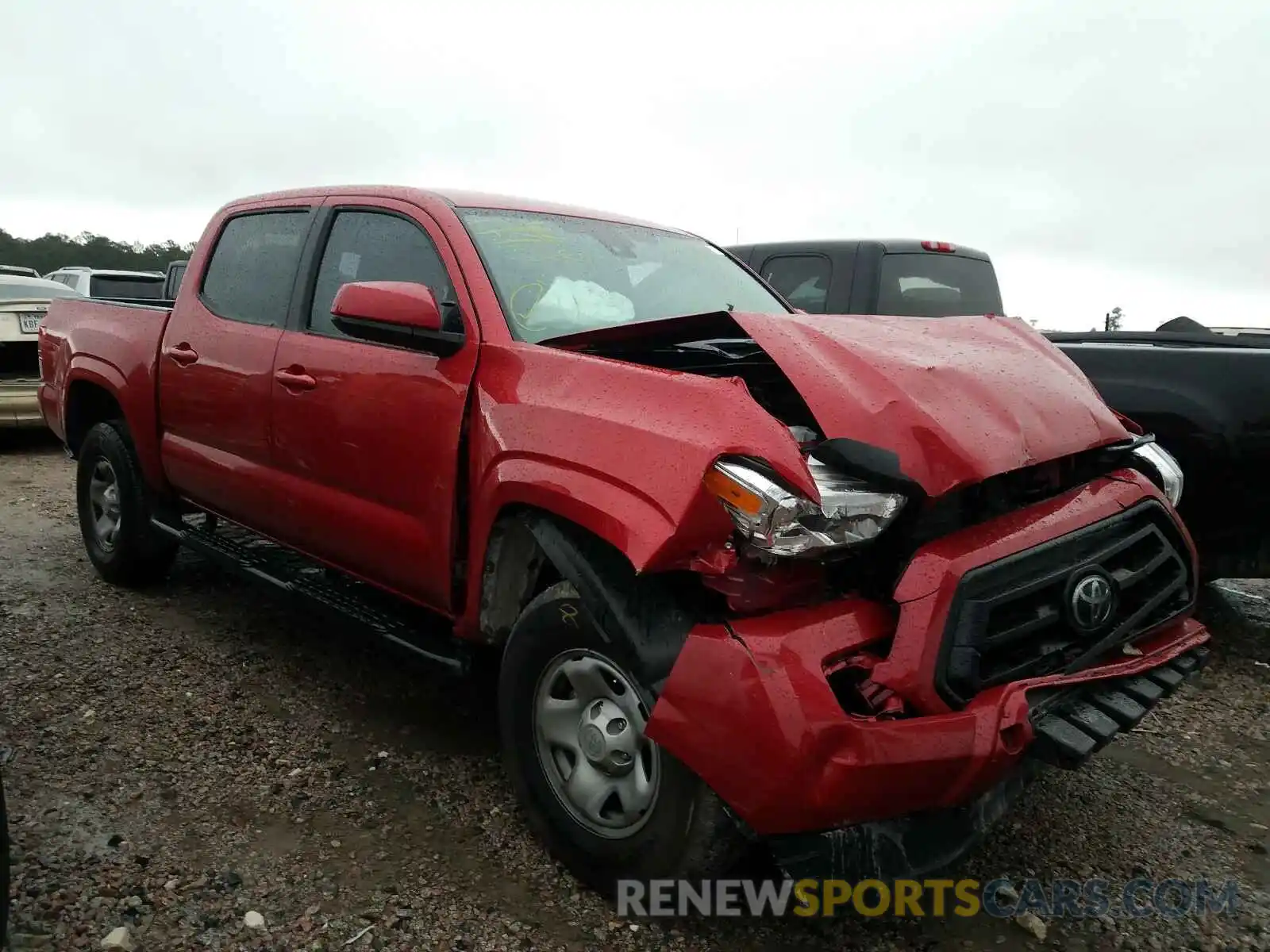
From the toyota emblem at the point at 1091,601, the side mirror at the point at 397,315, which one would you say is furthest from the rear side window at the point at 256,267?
the toyota emblem at the point at 1091,601

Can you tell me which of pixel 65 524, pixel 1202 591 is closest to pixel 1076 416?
pixel 1202 591

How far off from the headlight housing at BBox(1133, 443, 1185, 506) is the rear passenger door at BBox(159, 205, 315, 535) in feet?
9.45

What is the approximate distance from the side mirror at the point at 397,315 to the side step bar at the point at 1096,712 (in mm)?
1814

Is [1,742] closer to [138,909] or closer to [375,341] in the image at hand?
[138,909]

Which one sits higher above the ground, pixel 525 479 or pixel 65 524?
pixel 525 479

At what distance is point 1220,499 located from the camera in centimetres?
385

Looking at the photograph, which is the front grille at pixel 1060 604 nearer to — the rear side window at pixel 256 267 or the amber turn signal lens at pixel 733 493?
the amber turn signal lens at pixel 733 493

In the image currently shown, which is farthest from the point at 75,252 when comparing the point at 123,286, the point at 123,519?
the point at 123,519

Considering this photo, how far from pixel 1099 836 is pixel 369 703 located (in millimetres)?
2484

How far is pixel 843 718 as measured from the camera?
1.86 metres

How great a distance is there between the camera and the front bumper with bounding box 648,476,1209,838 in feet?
6.11

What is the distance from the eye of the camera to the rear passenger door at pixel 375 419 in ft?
9.19

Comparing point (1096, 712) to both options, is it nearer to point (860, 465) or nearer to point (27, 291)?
point (860, 465)

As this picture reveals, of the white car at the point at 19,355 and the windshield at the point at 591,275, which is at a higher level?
the windshield at the point at 591,275
